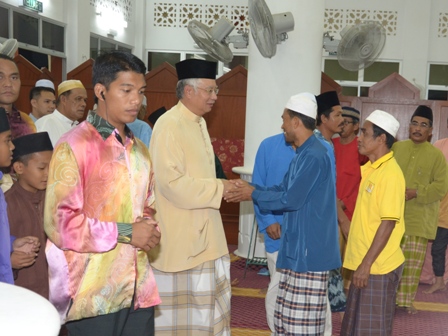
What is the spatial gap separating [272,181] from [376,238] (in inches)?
39.8

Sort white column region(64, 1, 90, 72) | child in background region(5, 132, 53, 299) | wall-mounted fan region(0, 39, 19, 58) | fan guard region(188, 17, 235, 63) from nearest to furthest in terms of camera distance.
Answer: child in background region(5, 132, 53, 299), wall-mounted fan region(0, 39, 19, 58), fan guard region(188, 17, 235, 63), white column region(64, 1, 90, 72)

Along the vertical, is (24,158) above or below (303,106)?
below

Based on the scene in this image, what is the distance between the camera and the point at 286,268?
2781mm

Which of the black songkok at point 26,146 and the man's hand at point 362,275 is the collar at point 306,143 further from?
the black songkok at point 26,146

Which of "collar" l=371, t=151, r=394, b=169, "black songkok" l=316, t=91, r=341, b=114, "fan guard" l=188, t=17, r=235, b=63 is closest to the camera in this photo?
"collar" l=371, t=151, r=394, b=169

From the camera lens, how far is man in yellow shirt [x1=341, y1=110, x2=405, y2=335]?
2781 mm

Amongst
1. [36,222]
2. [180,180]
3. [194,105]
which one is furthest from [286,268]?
[36,222]

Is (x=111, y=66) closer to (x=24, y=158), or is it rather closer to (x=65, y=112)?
(x=24, y=158)

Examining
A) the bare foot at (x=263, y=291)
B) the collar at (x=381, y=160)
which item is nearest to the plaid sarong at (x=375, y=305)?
the collar at (x=381, y=160)

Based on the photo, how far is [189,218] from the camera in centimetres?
284

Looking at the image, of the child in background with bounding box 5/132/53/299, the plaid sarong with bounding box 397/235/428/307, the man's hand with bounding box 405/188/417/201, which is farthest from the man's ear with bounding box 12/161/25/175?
the plaid sarong with bounding box 397/235/428/307

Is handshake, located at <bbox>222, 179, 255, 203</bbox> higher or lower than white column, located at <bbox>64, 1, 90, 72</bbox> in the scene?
lower

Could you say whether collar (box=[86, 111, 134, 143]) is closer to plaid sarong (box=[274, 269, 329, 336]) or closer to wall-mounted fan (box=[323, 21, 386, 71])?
plaid sarong (box=[274, 269, 329, 336])

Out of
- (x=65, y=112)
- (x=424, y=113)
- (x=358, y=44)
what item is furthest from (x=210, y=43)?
(x=424, y=113)
